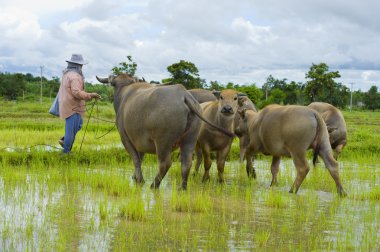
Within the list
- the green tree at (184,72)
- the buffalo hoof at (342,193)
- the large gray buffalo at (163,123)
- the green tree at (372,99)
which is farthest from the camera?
the green tree at (372,99)

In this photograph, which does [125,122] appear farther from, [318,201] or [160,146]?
[318,201]

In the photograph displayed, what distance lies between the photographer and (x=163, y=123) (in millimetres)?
→ 5559

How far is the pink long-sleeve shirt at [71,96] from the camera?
7.60m

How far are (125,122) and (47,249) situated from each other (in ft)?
9.13

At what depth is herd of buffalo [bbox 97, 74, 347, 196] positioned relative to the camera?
5.63 metres

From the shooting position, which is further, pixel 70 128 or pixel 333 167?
pixel 70 128

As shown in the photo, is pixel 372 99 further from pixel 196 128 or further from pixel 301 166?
pixel 196 128

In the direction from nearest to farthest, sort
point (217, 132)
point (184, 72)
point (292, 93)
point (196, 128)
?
point (196, 128) → point (217, 132) → point (184, 72) → point (292, 93)

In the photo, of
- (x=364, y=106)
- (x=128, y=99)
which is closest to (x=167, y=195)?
(x=128, y=99)

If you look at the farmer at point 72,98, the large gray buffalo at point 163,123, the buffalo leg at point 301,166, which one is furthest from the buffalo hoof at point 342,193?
the farmer at point 72,98

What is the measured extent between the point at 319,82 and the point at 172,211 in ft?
122

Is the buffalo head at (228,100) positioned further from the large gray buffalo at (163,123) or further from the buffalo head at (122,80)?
the buffalo head at (122,80)

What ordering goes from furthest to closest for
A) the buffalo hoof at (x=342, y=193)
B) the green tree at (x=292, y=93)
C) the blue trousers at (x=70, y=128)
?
the green tree at (x=292, y=93) < the blue trousers at (x=70, y=128) < the buffalo hoof at (x=342, y=193)

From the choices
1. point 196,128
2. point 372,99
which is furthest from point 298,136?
point 372,99
